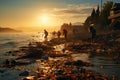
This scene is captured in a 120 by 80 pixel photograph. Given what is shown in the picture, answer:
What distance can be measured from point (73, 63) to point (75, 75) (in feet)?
20.8

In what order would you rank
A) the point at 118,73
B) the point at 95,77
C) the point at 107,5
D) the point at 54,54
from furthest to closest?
the point at 107,5 < the point at 54,54 < the point at 118,73 < the point at 95,77

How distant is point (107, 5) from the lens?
293ft

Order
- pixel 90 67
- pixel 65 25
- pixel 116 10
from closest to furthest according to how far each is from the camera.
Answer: pixel 90 67 → pixel 116 10 → pixel 65 25

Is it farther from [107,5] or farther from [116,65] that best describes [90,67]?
[107,5]

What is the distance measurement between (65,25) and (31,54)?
130666 millimetres

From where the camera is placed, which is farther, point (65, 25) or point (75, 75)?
point (65, 25)

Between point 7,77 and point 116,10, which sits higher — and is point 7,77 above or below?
below

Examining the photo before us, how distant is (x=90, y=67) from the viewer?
24531mm

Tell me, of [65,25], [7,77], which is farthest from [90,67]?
[65,25]

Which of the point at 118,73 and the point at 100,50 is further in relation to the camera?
the point at 100,50

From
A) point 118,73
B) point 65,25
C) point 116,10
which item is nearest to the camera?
point 118,73

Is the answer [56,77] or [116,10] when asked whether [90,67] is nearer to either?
[56,77]

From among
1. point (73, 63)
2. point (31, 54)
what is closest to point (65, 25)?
point (31, 54)

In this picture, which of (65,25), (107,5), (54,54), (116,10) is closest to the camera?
(54,54)
